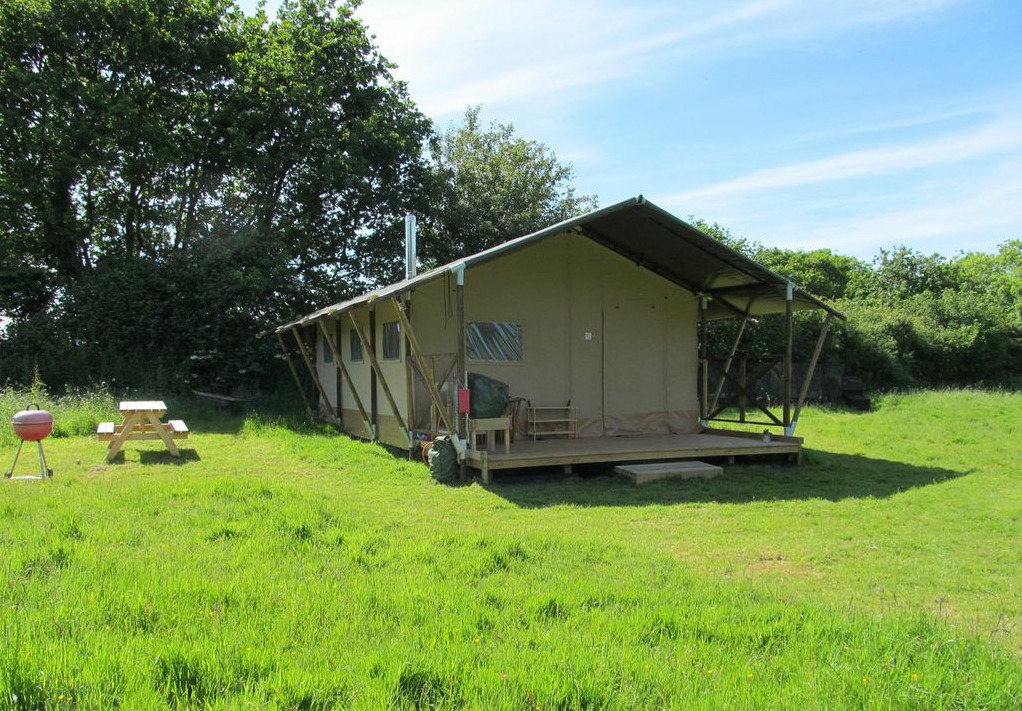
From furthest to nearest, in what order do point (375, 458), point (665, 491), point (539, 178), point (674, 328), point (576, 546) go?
point (539, 178) < point (674, 328) < point (375, 458) < point (665, 491) < point (576, 546)

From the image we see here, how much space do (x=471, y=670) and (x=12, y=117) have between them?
18030 mm

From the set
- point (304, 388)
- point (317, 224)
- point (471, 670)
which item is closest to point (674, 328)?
point (304, 388)

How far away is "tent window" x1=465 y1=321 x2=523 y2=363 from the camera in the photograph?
1068 centimetres

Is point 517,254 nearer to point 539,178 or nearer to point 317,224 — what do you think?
point 317,224

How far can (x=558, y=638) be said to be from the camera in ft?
10.5

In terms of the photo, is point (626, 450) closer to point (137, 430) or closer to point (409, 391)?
point (409, 391)

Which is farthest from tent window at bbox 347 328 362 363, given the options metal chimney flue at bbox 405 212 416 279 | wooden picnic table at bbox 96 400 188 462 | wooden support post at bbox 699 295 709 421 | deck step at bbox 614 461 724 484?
wooden support post at bbox 699 295 709 421

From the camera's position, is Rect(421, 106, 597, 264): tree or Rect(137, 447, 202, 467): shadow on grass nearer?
Rect(137, 447, 202, 467): shadow on grass

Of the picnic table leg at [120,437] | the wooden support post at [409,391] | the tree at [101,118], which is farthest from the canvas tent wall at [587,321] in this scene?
the tree at [101,118]

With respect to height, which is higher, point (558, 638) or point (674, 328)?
point (674, 328)

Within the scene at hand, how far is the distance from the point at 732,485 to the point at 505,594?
5388 millimetres

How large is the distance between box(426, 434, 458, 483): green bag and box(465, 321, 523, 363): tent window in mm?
2203

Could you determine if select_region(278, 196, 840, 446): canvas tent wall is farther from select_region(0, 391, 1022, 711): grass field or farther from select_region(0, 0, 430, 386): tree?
select_region(0, 0, 430, 386): tree

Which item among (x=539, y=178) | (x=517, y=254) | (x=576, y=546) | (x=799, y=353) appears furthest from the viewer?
(x=539, y=178)
